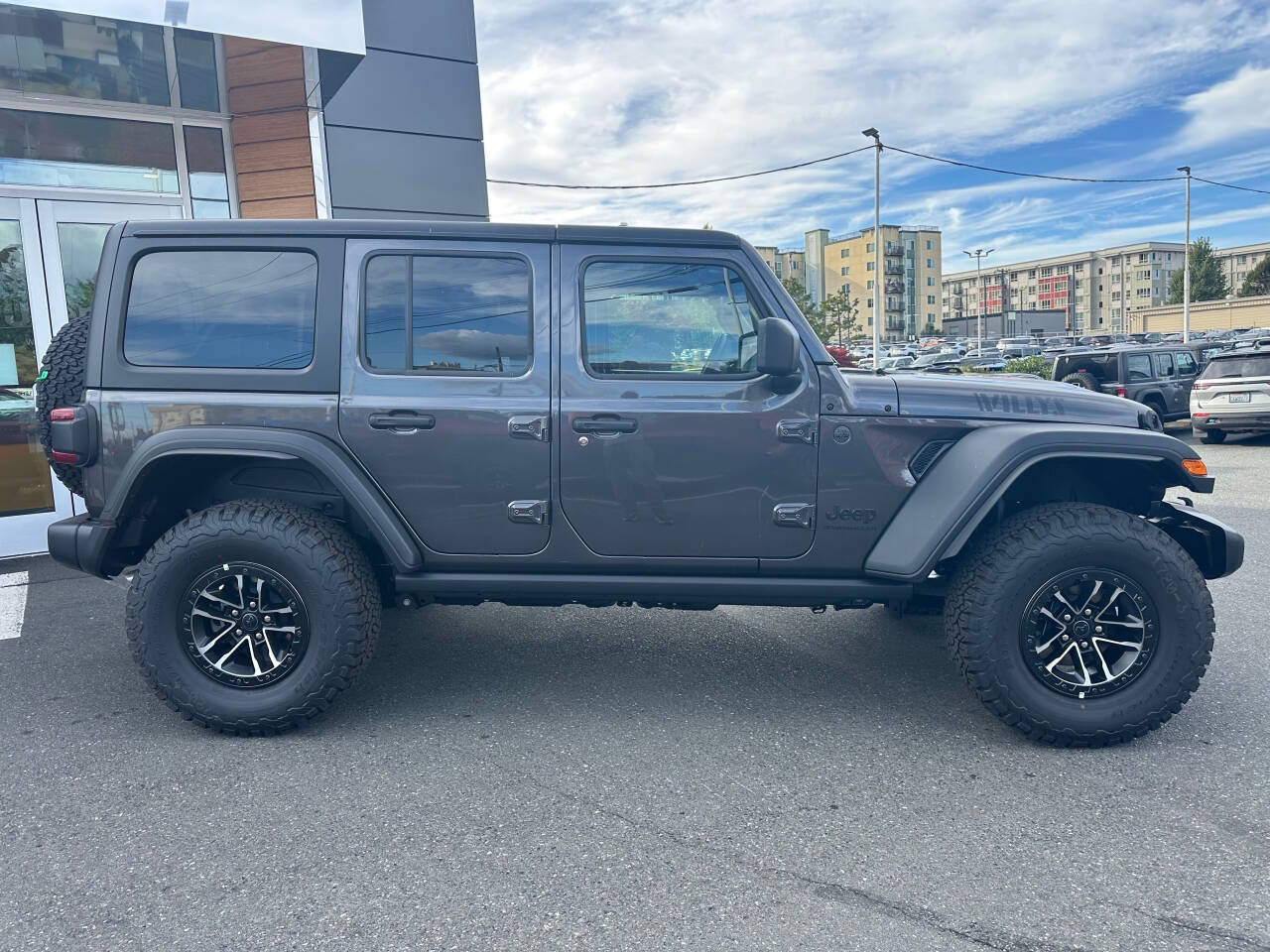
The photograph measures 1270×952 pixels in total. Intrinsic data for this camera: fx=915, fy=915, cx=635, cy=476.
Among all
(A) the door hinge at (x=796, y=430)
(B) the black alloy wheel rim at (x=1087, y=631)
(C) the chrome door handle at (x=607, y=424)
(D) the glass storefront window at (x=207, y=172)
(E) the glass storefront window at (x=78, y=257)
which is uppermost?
(D) the glass storefront window at (x=207, y=172)

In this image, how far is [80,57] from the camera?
7953 mm

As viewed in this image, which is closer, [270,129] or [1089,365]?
[270,129]

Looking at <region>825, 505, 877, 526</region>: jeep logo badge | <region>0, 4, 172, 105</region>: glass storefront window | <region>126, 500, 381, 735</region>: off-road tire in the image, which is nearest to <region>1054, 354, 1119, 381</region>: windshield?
<region>825, 505, 877, 526</region>: jeep logo badge

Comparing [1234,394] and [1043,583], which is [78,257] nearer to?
[1043,583]

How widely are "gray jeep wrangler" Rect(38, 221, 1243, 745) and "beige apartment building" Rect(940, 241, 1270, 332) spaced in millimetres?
111172

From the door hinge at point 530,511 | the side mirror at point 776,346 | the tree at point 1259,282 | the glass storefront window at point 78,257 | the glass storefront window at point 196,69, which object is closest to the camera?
the side mirror at point 776,346

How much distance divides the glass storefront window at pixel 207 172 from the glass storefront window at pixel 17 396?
1.91 m

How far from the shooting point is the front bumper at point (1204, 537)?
3.67 metres

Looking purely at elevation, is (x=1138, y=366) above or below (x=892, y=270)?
below

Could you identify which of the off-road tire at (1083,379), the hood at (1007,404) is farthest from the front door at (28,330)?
the off-road tire at (1083,379)

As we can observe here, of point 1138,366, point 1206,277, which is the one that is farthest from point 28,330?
point 1206,277

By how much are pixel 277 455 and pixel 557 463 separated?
1062mm

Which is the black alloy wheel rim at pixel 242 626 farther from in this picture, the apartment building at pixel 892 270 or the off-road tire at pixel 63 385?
the apartment building at pixel 892 270

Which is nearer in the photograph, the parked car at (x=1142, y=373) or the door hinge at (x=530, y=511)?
the door hinge at (x=530, y=511)
